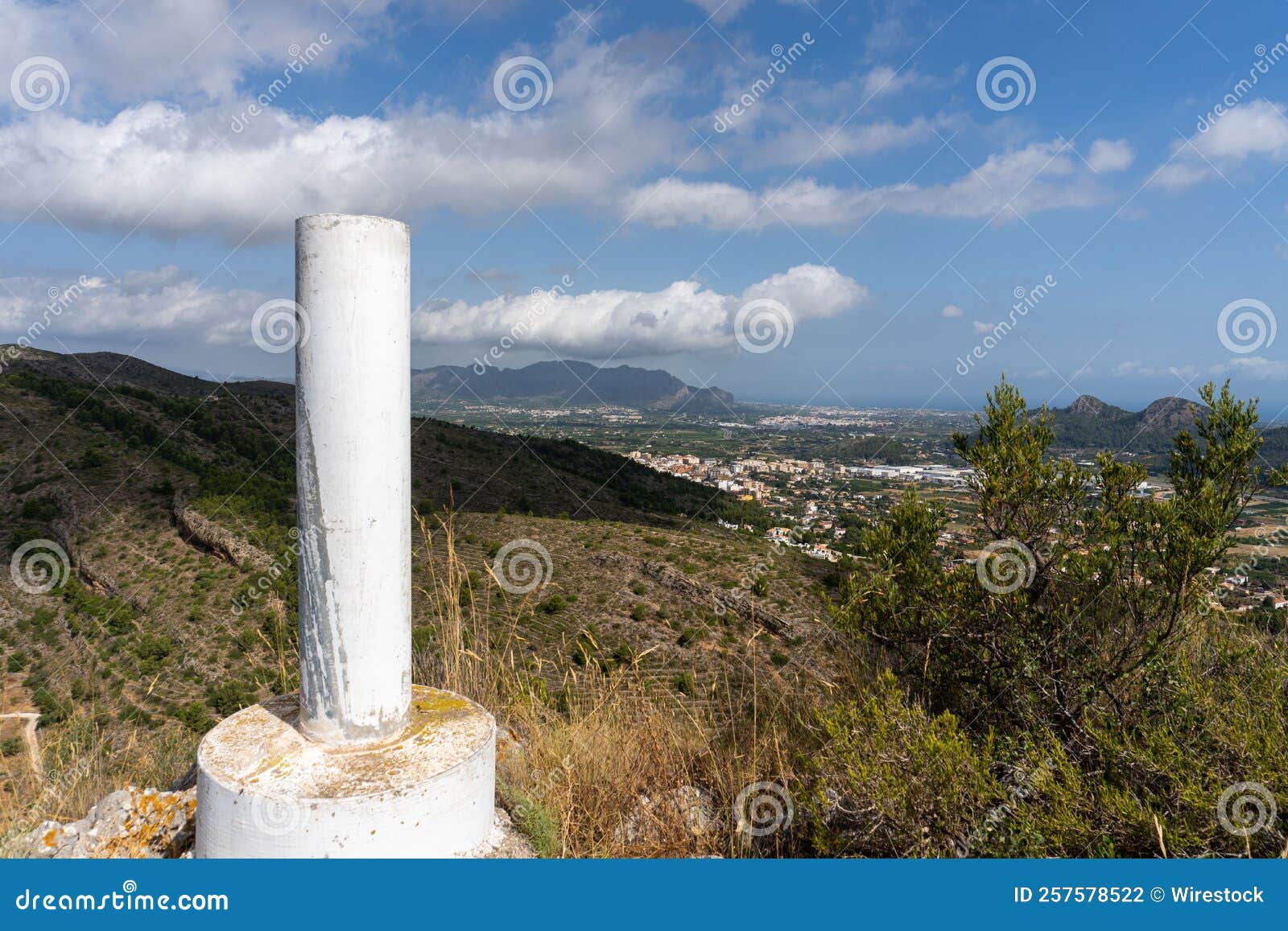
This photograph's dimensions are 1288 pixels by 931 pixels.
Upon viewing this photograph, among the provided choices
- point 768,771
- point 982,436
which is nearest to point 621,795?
point 768,771

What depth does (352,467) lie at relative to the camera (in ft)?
8.59

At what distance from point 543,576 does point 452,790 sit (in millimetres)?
17183

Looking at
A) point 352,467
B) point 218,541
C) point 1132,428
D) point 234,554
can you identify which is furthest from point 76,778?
point 218,541

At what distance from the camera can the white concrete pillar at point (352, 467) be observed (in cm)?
256

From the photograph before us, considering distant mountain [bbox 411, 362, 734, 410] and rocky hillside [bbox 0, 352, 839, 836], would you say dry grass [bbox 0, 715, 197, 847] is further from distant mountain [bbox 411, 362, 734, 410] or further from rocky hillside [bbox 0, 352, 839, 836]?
distant mountain [bbox 411, 362, 734, 410]

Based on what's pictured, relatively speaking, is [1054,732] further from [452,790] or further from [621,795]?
[452,790]

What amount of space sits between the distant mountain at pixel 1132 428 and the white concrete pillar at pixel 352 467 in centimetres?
343

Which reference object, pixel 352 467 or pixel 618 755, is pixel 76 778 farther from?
pixel 618 755

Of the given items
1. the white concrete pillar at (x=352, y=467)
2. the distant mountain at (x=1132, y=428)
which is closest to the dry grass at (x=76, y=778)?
the white concrete pillar at (x=352, y=467)

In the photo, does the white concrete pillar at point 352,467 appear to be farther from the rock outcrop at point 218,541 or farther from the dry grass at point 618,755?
the rock outcrop at point 218,541

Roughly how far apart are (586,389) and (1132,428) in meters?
54.0

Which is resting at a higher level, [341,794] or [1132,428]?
[1132,428]

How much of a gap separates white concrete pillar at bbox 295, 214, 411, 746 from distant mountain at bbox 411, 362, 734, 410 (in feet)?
171

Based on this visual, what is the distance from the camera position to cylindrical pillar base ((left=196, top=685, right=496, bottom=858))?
7.90ft
